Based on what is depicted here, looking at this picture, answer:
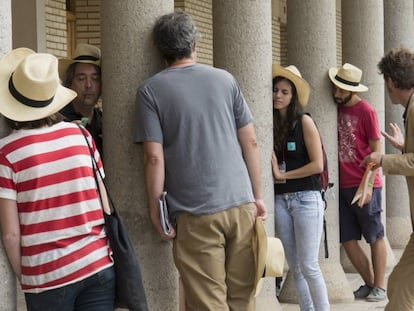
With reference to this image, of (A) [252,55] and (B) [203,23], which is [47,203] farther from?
(B) [203,23]

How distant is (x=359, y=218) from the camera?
29.3ft

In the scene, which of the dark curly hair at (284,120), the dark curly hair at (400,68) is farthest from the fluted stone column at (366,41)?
the dark curly hair at (400,68)

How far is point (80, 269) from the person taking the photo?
4.09 meters

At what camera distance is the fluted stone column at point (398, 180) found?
1205cm

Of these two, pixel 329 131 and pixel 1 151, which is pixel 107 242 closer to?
pixel 1 151

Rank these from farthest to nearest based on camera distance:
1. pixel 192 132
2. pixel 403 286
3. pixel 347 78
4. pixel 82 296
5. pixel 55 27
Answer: pixel 55 27 < pixel 347 78 < pixel 403 286 < pixel 192 132 < pixel 82 296

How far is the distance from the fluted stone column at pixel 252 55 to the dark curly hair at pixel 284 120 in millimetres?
154

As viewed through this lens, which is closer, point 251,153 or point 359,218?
point 251,153

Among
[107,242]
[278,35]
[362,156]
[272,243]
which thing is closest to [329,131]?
[362,156]

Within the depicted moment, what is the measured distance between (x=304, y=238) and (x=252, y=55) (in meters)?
1.30

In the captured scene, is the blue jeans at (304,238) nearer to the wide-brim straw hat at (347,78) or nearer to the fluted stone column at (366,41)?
the wide-brim straw hat at (347,78)

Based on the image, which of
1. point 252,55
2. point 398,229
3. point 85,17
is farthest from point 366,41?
point 252,55

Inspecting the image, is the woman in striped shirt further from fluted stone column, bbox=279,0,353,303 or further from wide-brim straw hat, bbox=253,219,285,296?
fluted stone column, bbox=279,0,353,303

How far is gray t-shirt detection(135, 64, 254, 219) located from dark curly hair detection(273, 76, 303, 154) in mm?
2190
